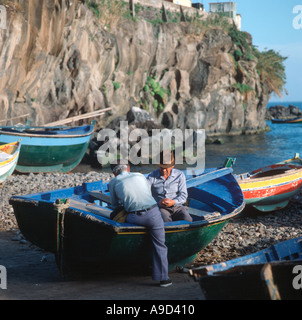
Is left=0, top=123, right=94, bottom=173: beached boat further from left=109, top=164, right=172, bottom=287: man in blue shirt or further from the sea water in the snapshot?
left=109, top=164, right=172, bottom=287: man in blue shirt

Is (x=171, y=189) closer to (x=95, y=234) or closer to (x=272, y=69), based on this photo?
(x=95, y=234)

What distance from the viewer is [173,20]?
4122cm

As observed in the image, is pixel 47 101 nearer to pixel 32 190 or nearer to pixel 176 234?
pixel 32 190

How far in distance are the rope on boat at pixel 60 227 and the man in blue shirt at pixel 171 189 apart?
1618 mm

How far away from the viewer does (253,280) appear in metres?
4.34

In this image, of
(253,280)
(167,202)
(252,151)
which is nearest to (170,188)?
(167,202)

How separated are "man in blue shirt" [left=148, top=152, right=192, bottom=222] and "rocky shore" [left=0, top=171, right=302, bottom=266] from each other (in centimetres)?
117

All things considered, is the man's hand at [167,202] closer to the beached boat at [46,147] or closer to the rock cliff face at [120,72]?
the beached boat at [46,147]

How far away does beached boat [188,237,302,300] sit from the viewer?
4.29m

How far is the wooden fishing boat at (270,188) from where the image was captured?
11.9m

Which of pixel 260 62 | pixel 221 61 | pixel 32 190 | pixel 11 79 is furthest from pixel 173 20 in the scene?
pixel 32 190

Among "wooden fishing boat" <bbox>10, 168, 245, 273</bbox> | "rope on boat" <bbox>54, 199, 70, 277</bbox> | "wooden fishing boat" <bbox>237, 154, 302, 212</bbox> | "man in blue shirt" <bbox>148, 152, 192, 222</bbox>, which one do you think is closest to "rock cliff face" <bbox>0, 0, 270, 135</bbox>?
"wooden fishing boat" <bbox>237, 154, 302, 212</bbox>

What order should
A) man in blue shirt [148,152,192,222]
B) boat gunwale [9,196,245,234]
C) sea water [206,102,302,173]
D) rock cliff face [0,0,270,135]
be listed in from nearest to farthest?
boat gunwale [9,196,245,234], man in blue shirt [148,152,192,222], rock cliff face [0,0,270,135], sea water [206,102,302,173]

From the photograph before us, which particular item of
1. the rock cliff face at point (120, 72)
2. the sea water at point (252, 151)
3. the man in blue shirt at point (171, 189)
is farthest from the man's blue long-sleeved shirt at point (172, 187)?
the rock cliff face at point (120, 72)
